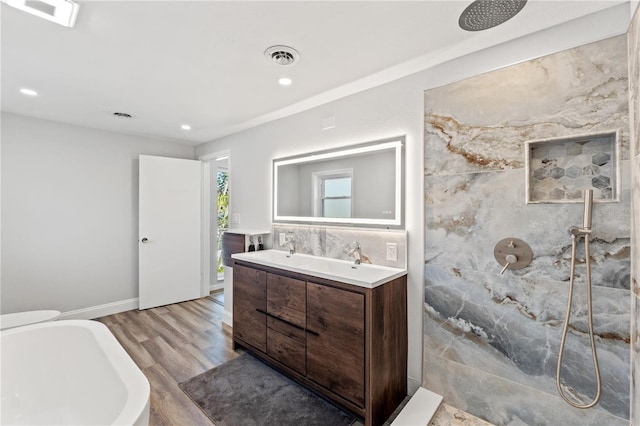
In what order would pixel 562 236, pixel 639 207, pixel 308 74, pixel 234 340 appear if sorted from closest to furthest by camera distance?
pixel 639 207 < pixel 562 236 < pixel 308 74 < pixel 234 340

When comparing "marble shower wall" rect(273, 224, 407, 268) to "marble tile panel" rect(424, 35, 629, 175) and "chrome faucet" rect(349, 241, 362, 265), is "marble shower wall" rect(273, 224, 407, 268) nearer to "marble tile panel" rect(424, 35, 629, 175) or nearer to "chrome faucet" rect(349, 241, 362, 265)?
"chrome faucet" rect(349, 241, 362, 265)

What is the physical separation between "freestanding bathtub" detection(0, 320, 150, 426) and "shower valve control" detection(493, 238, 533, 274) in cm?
209

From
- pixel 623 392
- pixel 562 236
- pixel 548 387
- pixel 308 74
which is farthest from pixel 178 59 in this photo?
pixel 623 392

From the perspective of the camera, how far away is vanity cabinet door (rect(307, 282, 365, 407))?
5.63 ft

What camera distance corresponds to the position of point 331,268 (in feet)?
7.43

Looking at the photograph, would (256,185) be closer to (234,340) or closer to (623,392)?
(234,340)

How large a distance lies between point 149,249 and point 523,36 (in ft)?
14.2

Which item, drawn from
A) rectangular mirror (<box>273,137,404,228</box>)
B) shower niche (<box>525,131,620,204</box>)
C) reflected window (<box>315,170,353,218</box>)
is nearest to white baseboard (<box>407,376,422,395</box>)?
rectangular mirror (<box>273,137,404,228</box>)

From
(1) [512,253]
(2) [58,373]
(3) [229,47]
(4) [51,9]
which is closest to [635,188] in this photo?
(1) [512,253]

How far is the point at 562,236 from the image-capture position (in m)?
1.47

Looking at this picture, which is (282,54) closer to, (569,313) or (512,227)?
(512,227)

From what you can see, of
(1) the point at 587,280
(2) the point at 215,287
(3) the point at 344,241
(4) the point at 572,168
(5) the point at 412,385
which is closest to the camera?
(1) the point at 587,280

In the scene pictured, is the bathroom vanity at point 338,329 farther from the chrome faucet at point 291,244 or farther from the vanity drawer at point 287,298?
the chrome faucet at point 291,244

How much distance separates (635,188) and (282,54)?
6.46 ft
